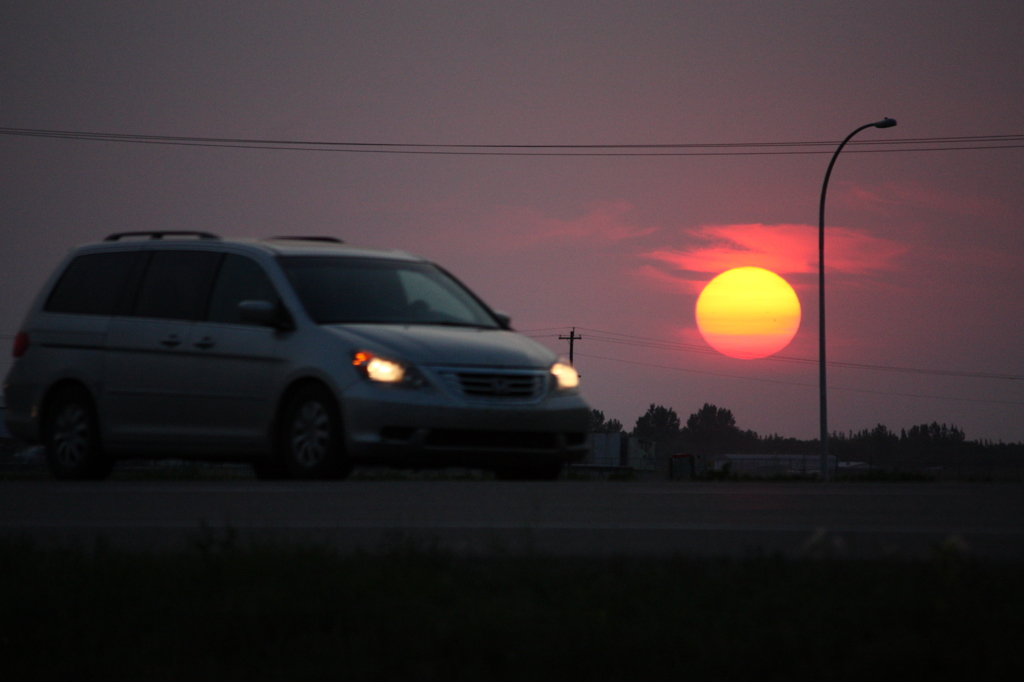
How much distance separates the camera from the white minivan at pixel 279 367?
11234 millimetres

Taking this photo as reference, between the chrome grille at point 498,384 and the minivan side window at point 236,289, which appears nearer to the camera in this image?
the chrome grille at point 498,384

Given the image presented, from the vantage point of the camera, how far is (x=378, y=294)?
1254 centimetres

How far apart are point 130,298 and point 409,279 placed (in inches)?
96.1

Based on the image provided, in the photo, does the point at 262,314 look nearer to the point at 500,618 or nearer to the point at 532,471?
the point at 532,471

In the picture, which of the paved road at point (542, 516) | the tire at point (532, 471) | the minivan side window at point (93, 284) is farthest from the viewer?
the minivan side window at point (93, 284)

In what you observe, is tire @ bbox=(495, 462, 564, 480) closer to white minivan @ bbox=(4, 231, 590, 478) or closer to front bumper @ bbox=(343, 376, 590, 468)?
white minivan @ bbox=(4, 231, 590, 478)

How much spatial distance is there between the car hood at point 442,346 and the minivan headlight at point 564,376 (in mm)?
72

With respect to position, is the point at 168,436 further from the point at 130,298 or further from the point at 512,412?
the point at 512,412

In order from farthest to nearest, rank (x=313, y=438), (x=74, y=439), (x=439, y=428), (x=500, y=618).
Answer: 1. (x=74, y=439)
2. (x=313, y=438)
3. (x=439, y=428)
4. (x=500, y=618)

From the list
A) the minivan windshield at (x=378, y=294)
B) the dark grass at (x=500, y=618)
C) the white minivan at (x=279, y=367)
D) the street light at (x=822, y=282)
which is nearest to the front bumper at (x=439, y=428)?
the white minivan at (x=279, y=367)

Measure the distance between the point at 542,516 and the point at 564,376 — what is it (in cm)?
393

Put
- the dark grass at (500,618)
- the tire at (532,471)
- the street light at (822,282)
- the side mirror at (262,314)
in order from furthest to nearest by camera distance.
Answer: the street light at (822,282)
the tire at (532,471)
the side mirror at (262,314)
the dark grass at (500,618)

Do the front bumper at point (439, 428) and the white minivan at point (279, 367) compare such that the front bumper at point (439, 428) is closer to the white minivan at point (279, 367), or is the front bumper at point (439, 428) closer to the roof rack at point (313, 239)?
the white minivan at point (279, 367)

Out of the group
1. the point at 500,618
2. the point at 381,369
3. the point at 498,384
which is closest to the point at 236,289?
the point at 381,369
